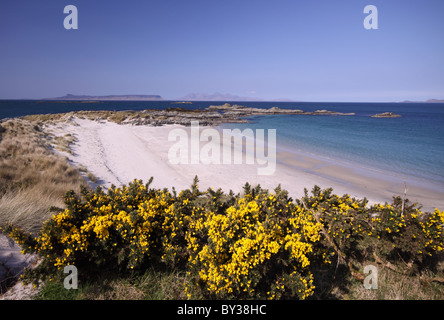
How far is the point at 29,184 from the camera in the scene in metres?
6.59

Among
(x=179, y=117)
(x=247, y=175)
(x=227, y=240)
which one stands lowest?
(x=247, y=175)

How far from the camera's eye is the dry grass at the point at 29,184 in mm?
4629

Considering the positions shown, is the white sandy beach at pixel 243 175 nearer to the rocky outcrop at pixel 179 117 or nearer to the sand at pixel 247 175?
the sand at pixel 247 175

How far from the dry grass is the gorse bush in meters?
1.89

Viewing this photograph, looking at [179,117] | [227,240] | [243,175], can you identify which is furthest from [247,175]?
[179,117]

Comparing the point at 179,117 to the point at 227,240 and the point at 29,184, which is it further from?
the point at 227,240

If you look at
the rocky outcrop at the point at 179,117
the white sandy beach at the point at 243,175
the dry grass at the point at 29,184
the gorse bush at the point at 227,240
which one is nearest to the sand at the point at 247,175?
the white sandy beach at the point at 243,175

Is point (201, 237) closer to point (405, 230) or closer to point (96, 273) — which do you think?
point (96, 273)

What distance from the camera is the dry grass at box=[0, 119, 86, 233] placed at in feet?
15.2

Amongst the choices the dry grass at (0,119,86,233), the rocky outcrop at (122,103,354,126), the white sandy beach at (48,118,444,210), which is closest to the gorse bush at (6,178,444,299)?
the dry grass at (0,119,86,233)

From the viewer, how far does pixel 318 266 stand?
3834mm

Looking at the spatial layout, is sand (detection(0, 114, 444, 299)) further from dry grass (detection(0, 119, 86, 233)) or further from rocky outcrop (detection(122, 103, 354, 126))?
rocky outcrop (detection(122, 103, 354, 126))

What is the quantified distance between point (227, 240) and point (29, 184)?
23.7 feet
